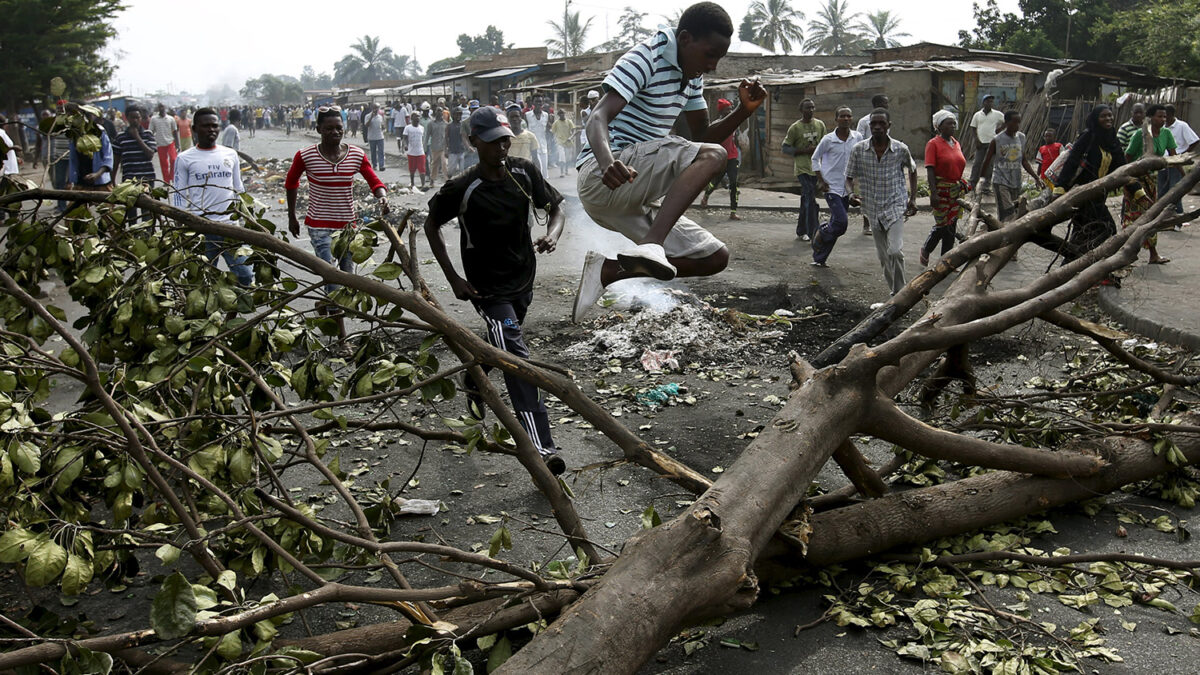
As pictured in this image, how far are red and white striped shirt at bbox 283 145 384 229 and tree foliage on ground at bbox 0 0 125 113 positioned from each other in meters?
27.9

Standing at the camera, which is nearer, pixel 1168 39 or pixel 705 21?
pixel 705 21

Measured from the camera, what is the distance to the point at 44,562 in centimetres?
224

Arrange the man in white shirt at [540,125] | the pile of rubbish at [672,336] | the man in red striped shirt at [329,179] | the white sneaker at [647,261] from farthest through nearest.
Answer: the man in white shirt at [540,125]
the man in red striped shirt at [329,179]
the pile of rubbish at [672,336]
the white sneaker at [647,261]

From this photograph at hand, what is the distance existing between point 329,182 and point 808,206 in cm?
688

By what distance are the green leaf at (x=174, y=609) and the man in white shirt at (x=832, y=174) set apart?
8516 millimetres

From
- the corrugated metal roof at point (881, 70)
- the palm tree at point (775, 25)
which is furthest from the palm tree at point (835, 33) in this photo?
the corrugated metal roof at point (881, 70)

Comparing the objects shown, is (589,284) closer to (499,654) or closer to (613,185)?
(613,185)

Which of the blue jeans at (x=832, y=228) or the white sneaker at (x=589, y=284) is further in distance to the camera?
the blue jeans at (x=832, y=228)

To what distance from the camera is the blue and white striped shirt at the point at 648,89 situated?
4.35 meters

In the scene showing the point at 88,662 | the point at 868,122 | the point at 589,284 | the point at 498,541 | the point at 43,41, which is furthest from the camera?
the point at 43,41

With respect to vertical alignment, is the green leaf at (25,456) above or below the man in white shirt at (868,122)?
below

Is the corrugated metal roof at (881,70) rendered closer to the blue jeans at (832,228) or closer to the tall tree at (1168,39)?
the tall tree at (1168,39)

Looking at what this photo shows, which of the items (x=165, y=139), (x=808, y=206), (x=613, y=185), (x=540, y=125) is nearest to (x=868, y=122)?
(x=808, y=206)


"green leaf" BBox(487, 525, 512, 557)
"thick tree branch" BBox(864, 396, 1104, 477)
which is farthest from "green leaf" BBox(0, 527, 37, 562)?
"thick tree branch" BBox(864, 396, 1104, 477)
